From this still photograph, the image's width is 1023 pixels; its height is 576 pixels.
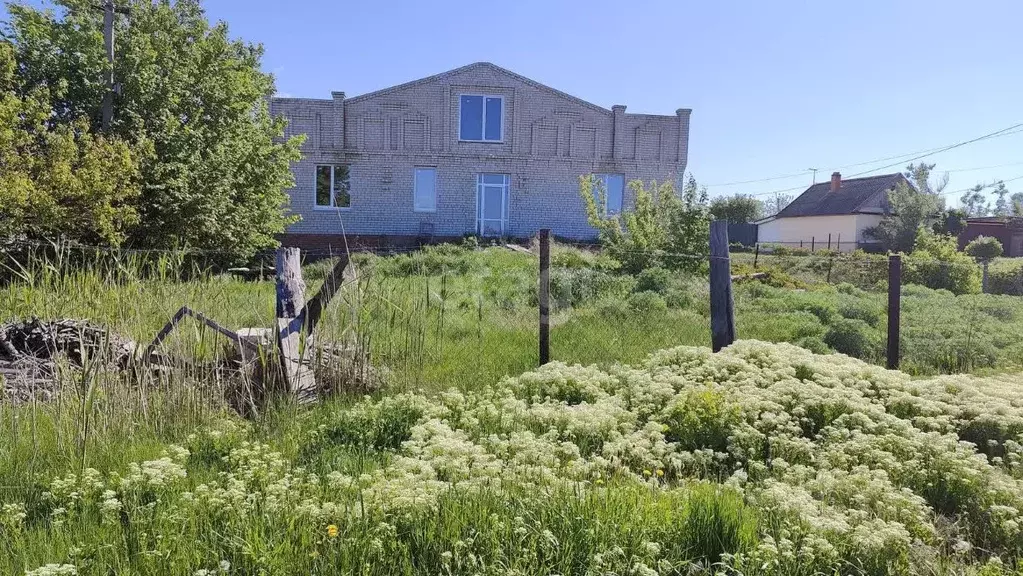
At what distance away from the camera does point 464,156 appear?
2634 centimetres

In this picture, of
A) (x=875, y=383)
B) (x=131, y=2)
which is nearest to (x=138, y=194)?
(x=131, y=2)

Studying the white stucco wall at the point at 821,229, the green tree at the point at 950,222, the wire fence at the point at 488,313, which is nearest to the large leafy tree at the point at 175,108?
the wire fence at the point at 488,313

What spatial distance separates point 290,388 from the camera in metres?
5.20

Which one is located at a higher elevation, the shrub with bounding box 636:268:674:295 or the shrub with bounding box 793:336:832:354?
the shrub with bounding box 636:268:674:295

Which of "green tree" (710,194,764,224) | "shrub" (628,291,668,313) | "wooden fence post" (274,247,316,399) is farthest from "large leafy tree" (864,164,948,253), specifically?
"wooden fence post" (274,247,316,399)

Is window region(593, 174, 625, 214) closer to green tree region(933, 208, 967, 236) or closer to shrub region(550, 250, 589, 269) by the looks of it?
shrub region(550, 250, 589, 269)

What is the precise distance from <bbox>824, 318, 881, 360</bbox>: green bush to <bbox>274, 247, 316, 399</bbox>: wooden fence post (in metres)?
6.05

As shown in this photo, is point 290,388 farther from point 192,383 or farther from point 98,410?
Answer: point 98,410

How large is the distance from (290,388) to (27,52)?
13.0 metres

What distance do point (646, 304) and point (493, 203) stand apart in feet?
58.0

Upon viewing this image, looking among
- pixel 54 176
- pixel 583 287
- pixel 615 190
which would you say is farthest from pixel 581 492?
pixel 615 190

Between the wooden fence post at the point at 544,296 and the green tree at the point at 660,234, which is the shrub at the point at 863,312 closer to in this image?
the green tree at the point at 660,234

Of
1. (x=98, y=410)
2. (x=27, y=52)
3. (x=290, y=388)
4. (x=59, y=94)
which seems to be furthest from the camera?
(x=27, y=52)

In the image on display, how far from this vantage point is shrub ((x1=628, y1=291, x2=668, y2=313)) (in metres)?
9.66
